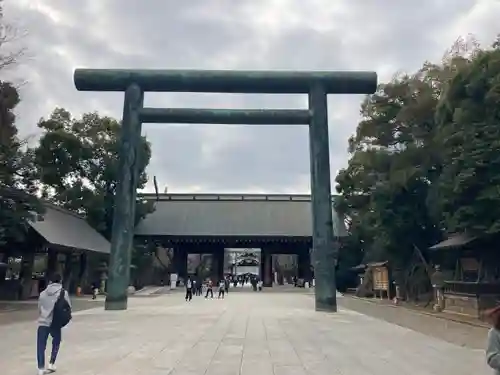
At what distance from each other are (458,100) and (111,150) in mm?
27939

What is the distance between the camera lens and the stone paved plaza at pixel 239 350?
8.24 meters

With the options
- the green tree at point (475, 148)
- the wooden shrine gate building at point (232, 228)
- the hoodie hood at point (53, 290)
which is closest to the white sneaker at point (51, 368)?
the hoodie hood at point (53, 290)

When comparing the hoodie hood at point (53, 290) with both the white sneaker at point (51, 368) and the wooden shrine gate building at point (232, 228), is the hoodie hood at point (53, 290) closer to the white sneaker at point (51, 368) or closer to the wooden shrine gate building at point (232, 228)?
the white sneaker at point (51, 368)

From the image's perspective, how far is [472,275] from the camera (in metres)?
24.4

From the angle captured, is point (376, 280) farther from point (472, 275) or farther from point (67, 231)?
point (67, 231)

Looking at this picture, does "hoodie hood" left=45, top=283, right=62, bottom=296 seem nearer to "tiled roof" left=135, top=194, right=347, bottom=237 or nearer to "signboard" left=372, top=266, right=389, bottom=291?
"signboard" left=372, top=266, right=389, bottom=291

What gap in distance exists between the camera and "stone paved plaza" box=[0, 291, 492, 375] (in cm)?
824

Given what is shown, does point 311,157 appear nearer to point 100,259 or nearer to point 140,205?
point 100,259

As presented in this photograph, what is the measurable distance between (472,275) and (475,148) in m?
8.42

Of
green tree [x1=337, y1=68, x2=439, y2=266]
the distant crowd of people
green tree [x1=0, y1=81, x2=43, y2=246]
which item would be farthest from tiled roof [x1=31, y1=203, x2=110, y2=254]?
green tree [x1=337, y1=68, x2=439, y2=266]

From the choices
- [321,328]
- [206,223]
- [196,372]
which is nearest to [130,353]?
[196,372]

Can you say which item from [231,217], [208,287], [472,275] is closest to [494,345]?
[472,275]

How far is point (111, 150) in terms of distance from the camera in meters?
41.6

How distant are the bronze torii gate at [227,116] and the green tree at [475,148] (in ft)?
11.3
